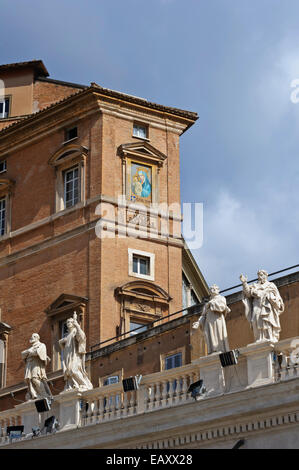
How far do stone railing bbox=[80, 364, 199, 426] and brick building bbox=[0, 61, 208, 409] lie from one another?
937 cm

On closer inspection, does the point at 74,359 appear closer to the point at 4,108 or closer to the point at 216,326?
the point at 216,326

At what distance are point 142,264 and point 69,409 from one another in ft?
40.8

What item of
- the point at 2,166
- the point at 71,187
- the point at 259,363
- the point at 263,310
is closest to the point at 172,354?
the point at 263,310

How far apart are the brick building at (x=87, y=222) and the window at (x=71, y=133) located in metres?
0.04

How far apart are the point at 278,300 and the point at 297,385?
2.58m

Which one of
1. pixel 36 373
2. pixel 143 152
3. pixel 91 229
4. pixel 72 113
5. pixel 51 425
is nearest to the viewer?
pixel 51 425

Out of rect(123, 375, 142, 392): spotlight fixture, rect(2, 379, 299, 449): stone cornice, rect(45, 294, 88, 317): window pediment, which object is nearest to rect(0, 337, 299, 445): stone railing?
rect(123, 375, 142, 392): spotlight fixture

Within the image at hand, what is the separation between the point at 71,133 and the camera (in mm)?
45719

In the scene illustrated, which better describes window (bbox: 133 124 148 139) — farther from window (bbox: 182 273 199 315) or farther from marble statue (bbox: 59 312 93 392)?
marble statue (bbox: 59 312 93 392)

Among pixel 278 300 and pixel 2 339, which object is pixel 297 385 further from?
pixel 2 339

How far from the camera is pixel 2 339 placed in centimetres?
4434

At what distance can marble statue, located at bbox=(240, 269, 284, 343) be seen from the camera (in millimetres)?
27922

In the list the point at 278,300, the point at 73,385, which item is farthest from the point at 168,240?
the point at 278,300

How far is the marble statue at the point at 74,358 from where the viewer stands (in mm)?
32156
